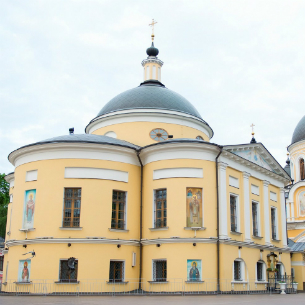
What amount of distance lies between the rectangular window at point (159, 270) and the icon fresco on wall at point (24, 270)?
19.3 feet

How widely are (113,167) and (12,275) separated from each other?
7.11 meters

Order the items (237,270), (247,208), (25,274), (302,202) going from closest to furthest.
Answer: (25,274), (237,270), (247,208), (302,202)

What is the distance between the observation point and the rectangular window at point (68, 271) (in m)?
20.3

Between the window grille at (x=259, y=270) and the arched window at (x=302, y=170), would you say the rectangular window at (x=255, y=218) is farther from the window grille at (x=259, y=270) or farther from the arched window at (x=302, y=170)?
the arched window at (x=302, y=170)

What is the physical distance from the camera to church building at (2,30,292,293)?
20641mm

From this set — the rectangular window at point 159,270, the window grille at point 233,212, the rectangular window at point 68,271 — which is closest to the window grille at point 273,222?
the window grille at point 233,212

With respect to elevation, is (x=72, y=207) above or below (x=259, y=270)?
above

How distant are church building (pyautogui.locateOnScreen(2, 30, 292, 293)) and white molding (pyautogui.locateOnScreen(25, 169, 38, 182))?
10 centimetres

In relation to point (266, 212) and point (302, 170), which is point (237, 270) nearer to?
point (266, 212)

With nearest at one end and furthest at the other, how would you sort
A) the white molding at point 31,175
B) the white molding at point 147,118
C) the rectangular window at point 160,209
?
the rectangular window at point 160,209
the white molding at point 31,175
the white molding at point 147,118

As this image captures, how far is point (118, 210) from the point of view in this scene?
22.2m

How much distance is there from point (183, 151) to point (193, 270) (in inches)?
222

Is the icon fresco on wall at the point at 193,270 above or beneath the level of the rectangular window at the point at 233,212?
beneath

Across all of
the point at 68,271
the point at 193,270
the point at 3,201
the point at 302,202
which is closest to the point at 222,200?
the point at 193,270
